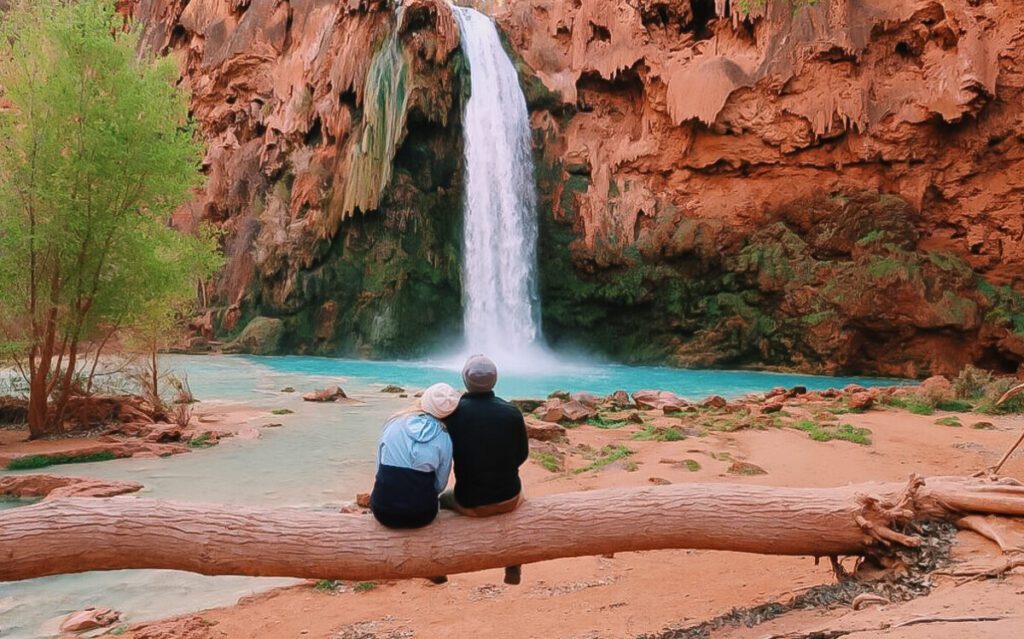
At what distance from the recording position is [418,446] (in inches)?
139

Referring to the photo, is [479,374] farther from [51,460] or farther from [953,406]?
[953,406]

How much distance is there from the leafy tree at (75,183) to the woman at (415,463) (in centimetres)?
812

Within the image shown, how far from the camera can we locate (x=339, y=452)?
9.13 m

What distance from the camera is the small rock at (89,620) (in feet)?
13.9

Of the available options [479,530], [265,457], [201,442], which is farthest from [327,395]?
[479,530]

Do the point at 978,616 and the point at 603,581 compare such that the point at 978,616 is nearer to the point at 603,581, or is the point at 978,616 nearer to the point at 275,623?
the point at 603,581

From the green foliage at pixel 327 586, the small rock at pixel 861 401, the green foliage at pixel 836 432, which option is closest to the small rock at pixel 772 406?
the small rock at pixel 861 401

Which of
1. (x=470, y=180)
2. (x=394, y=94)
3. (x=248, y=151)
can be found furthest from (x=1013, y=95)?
(x=248, y=151)

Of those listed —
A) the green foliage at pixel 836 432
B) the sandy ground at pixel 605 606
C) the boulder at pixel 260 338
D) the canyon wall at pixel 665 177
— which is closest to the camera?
the sandy ground at pixel 605 606

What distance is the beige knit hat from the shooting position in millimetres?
3576

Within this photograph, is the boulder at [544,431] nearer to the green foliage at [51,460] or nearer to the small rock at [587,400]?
the small rock at [587,400]

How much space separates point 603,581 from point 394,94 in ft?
68.9

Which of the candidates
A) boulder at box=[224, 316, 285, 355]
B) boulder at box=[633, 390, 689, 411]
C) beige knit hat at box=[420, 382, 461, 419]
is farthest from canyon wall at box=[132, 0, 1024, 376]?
beige knit hat at box=[420, 382, 461, 419]

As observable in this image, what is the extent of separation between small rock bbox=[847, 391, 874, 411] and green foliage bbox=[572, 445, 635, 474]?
5.26m
